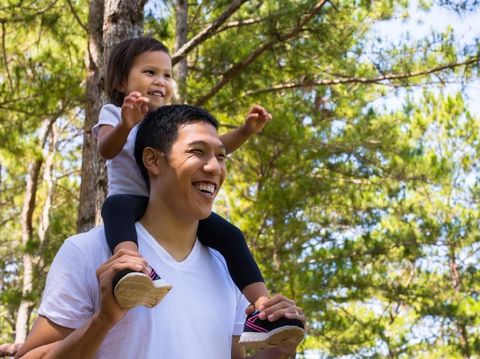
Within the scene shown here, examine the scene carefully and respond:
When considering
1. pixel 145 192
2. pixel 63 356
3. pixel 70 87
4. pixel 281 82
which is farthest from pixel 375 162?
pixel 63 356

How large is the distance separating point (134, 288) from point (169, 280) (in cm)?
31

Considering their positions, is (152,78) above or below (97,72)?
below

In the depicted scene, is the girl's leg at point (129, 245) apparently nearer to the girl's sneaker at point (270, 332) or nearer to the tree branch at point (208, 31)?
the girl's sneaker at point (270, 332)

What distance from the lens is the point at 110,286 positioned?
5.95 feet

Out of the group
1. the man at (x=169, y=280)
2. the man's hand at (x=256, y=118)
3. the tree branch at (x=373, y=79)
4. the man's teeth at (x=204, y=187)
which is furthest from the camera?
the tree branch at (x=373, y=79)

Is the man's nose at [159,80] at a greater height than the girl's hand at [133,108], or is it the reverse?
the man's nose at [159,80]

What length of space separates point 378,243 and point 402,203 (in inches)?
80.8

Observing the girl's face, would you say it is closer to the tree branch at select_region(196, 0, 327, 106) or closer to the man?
the man

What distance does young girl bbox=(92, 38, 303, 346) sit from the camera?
1.88 m

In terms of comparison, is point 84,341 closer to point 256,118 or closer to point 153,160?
point 153,160

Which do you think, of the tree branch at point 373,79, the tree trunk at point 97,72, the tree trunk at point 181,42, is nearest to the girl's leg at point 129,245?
the tree trunk at point 97,72

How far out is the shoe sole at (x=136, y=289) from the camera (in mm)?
1787

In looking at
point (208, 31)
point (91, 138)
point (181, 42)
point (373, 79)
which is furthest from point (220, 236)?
point (181, 42)

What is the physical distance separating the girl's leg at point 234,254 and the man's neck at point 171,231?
0.58 ft
